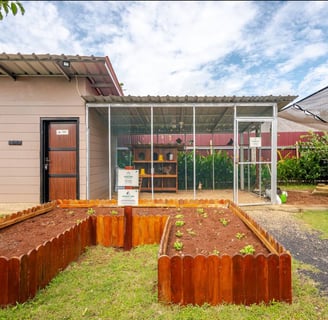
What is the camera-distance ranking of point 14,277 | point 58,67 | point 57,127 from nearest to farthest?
point 14,277
point 58,67
point 57,127

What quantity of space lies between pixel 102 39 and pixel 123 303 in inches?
74.6

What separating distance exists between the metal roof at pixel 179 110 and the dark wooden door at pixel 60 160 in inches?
34.8

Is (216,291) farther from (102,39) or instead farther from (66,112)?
(66,112)

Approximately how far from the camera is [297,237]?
3.84 meters

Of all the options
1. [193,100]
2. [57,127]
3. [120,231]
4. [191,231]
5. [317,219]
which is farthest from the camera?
[57,127]

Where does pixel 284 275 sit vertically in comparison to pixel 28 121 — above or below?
below

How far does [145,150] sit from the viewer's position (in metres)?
8.52

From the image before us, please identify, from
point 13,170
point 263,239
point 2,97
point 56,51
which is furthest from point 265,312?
point 2,97

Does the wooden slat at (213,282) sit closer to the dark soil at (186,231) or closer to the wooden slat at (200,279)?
the wooden slat at (200,279)

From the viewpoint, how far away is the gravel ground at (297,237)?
8.80ft

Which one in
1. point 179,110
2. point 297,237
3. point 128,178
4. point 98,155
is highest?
point 179,110

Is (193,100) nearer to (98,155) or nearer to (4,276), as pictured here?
(98,155)

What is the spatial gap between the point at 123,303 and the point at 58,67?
492 cm

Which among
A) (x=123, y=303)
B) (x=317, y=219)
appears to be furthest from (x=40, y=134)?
(x=317, y=219)
